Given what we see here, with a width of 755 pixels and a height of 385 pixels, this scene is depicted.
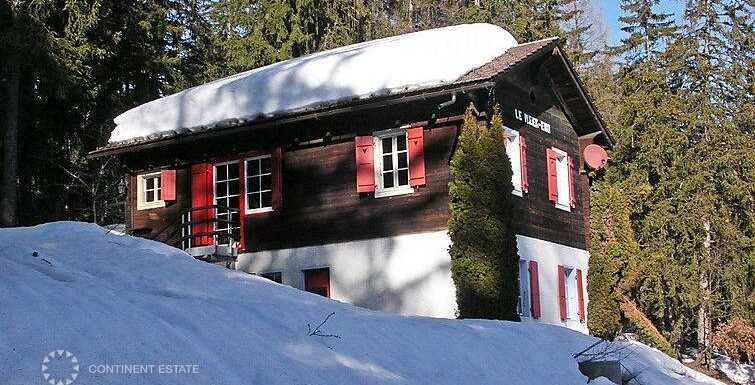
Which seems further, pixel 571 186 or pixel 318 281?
pixel 571 186

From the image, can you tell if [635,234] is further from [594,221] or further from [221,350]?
[221,350]

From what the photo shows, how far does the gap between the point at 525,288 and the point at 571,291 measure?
9.97ft

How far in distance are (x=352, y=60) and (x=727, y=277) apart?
15.1 meters

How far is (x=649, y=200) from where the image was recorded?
95.1 feet

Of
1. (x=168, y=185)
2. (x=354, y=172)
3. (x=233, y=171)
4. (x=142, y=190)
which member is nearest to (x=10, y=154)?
(x=142, y=190)

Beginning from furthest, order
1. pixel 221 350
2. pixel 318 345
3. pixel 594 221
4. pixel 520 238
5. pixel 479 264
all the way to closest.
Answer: pixel 594 221
pixel 520 238
pixel 479 264
pixel 318 345
pixel 221 350

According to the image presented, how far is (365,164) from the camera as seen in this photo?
63.4 feet

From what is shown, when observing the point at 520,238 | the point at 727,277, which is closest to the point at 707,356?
the point at 727,277

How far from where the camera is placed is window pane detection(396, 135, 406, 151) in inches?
763

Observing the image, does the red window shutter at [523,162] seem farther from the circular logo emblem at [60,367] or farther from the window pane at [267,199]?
the circular logo emblem at [60,367]

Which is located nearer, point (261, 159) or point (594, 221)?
point (261, 159)

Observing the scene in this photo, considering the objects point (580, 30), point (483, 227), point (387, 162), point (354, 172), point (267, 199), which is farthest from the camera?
point (580, 30)

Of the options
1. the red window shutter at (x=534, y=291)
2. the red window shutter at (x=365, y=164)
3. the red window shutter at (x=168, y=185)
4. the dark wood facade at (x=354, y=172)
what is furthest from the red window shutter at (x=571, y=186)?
the red window shutter at (x=168, y=185)

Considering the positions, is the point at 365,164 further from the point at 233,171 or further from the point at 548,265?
the point at 548,265
